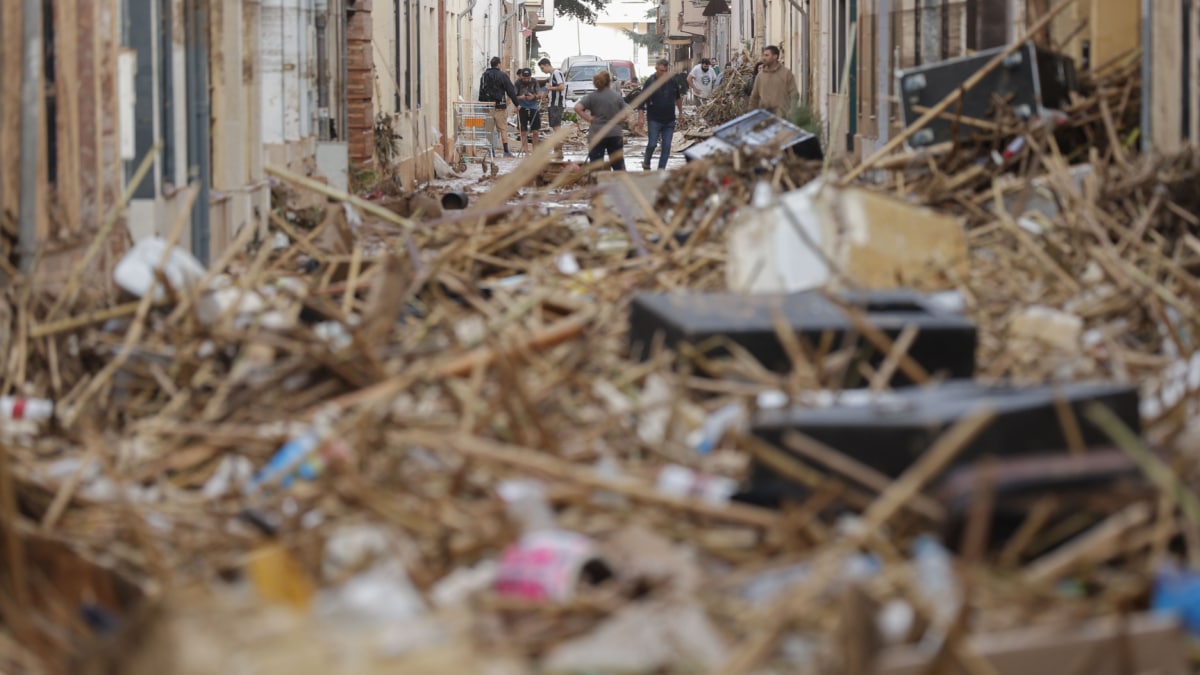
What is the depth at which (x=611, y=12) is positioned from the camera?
126 meters

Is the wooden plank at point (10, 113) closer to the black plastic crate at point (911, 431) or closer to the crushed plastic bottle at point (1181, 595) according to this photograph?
the black plastic crate at point (911, 431)

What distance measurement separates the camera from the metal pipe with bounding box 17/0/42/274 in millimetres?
8188

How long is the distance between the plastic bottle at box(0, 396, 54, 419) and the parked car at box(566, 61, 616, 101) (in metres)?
45.4

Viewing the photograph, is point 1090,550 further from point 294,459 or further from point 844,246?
point 844,246

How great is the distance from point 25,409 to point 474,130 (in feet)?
91.1

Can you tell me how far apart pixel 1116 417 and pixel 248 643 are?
8.37 feet

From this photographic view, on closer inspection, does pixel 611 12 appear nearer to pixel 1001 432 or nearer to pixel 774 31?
pixel 774 31

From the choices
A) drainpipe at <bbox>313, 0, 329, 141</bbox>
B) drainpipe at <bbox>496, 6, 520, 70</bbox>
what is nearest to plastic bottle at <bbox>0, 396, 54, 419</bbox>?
drainpipe at <bbox>313, 0, 329, 141</bbox>

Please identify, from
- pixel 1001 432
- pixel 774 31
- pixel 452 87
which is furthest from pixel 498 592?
pixel 774 31

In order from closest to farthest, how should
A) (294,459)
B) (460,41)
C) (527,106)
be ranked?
(294,459)
(527,106)
(460,41)

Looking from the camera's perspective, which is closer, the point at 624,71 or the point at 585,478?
the point at 585,478

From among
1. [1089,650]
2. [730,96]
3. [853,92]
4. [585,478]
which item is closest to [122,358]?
[585,478]

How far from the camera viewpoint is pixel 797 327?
628 centimetres

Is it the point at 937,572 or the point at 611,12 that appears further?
the point at 611,12
